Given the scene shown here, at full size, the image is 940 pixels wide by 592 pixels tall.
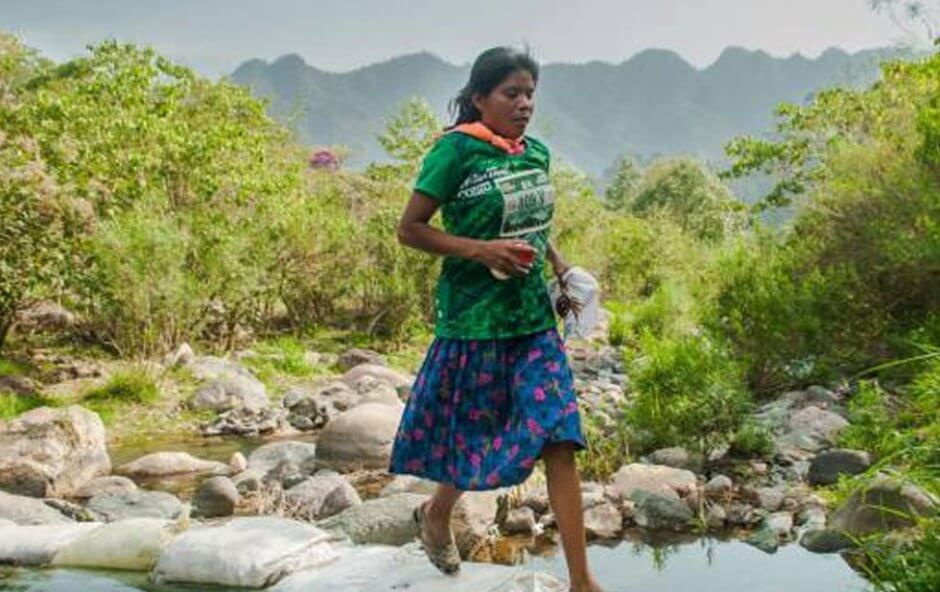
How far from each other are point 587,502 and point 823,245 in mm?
4271

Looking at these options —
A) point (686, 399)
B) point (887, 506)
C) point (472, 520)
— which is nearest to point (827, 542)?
point (887, 506)

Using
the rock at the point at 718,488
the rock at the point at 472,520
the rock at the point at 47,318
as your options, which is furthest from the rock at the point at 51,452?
the rock at the point at 47,318

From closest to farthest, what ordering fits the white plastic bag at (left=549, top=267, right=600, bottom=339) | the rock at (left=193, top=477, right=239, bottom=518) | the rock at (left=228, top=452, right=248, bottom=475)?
the white plastic bag at (left=549, top=267, right=600, bottom=339) < the rock at (left=193, top=477, right=239, bottom=518) < the rock at (left=228, top=452, right=248, bottom=475)

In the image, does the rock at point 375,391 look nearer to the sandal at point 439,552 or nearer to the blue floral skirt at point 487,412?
the sandal at point 439,552

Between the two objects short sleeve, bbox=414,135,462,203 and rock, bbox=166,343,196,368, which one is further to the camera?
rock, bbox=166,343,196,368

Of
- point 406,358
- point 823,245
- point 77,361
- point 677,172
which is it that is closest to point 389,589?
point 823,245

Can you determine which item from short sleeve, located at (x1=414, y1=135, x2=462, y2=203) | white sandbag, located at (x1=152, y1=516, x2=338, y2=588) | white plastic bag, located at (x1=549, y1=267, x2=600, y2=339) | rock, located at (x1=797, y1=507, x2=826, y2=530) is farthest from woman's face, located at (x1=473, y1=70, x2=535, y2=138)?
rock, located at (x1=797, y1=507, x2=826, y2=530)

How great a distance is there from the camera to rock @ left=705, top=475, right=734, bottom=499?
6.26m

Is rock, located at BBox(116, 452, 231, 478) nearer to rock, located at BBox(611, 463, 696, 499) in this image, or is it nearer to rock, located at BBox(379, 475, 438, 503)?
rock, located at BBox(379, 475, 438, 503)

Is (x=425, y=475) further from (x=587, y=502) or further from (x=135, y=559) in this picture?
(x=587, y=502)

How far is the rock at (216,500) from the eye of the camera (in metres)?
6.78

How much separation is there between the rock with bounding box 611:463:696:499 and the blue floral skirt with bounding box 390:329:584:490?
2.62m

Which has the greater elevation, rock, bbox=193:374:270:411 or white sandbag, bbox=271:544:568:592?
rock, bbox=193:374:270:411

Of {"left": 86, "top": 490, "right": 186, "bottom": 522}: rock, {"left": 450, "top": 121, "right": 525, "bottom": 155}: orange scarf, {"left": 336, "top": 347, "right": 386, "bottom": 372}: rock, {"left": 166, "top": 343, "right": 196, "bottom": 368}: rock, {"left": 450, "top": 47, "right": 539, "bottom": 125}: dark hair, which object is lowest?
{"left": 86, "top": 490, "right": 186, "bottom": 522}: rock
